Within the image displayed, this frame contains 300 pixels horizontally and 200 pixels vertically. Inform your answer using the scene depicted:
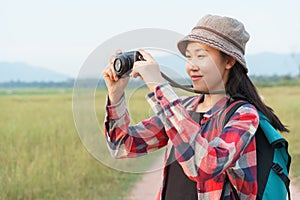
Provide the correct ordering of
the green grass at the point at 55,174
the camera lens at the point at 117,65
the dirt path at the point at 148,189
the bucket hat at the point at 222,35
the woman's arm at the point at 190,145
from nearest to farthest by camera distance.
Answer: the woman's arm at the point at 190,145 < the camera lens at the point at 117,65 < the bucket hat at the point at 222,35 < the dirt path at the point at 148,189 < the green grass at the point at 55,174

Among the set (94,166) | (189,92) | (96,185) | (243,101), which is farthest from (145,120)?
(94,166)

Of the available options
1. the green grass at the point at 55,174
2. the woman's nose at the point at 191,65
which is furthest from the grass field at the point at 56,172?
the woman's nose at the point at 191,65

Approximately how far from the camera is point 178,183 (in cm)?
203

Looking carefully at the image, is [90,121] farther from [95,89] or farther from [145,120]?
[145,120]

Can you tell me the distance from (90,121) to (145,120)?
10.1 inches

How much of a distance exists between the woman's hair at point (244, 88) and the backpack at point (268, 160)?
2.4 inches

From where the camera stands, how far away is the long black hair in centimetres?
202

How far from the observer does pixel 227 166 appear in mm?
1765

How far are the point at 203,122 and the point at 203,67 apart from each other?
196mm

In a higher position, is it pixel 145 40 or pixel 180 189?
pixel 145 40

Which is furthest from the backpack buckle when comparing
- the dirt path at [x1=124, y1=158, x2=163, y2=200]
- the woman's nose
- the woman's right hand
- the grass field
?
the dirt path at [x1=124, y1=158, x2=163, y2=200]

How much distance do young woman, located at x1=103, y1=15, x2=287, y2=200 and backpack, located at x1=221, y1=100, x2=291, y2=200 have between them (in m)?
0.03

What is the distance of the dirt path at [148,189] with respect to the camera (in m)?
6.05

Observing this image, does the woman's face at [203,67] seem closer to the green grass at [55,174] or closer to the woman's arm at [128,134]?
the woman's arm at [128,134]
